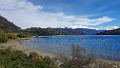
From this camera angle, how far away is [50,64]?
15.1m

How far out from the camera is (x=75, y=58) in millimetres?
13625

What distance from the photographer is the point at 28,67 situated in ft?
47.1

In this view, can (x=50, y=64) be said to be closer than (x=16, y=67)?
No

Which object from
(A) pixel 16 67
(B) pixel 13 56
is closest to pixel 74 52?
(A) pixel 16 67

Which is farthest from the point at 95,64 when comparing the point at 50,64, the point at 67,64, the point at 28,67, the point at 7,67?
the point at 7,67

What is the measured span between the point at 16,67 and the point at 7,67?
0.68 meters

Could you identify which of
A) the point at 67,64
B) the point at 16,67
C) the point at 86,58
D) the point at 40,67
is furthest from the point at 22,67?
the point at 86,58

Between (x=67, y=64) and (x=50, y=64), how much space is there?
2084mm

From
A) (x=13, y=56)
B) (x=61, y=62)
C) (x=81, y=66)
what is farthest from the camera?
(x=13, y=56)

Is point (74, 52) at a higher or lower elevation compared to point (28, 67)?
higher

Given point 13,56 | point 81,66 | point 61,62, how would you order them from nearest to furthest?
1. point 81,66
2. point 61,62
3. point 13,56

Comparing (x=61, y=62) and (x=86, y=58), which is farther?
(x=61, y=62)

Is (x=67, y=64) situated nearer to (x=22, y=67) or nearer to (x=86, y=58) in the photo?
(x=86, y=58)

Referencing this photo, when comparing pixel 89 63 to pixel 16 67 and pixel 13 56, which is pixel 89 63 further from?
pixel 13 56
